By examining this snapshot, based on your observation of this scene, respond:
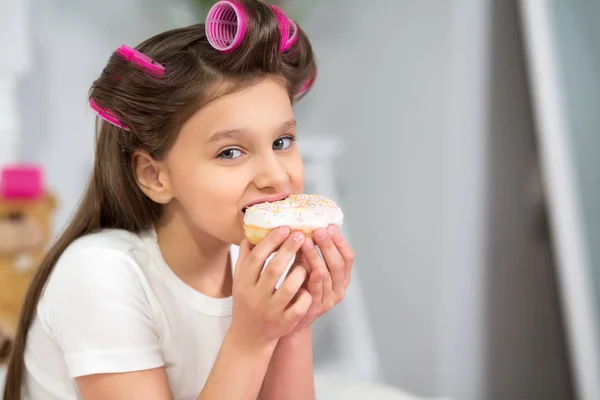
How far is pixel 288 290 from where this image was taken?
32.4 inches

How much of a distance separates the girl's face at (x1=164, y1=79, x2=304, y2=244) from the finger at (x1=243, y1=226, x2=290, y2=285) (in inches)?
4.0

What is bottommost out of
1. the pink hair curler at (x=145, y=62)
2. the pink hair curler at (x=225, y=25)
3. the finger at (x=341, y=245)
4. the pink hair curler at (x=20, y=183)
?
the finger at (x=341, y=245)

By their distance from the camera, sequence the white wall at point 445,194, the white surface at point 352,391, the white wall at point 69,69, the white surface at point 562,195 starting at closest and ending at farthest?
the white surface at point 352,391, the white surface at point 562,195, the white wall at point 445,194, the white wall at point 69,69

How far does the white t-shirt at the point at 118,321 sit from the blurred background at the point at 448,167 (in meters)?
0.65

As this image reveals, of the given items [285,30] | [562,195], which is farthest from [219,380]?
[562,195]

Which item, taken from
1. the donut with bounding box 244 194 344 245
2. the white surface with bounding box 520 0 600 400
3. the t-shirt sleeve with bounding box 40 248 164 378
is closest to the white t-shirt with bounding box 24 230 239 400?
the t-shirt sleeve with bounding box 40 248 164 378

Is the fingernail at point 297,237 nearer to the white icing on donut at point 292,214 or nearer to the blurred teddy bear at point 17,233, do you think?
the white icing on donut at point 292,214

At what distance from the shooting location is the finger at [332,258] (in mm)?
844

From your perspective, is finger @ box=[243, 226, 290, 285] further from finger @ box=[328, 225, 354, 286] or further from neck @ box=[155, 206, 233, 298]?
neck @ box=[155, 206, 233, 298]

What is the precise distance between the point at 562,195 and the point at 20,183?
1.35 meters

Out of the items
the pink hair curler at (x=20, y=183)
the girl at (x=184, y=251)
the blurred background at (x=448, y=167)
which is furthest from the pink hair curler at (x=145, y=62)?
the pink hair curler at (x=20, y=183)

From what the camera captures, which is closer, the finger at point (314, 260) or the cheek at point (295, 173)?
the finger at point (314, 260)

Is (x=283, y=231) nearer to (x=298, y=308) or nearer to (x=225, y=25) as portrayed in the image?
(x=298, y=308)

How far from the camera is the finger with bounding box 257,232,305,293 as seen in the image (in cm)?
81
